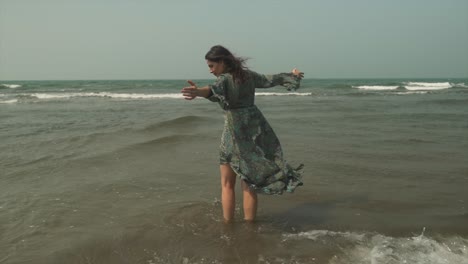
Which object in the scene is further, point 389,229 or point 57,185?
point 57,185

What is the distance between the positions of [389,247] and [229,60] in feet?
6.80

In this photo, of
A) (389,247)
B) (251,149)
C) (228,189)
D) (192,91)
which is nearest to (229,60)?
(192,91)

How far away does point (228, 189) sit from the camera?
3.77 meters

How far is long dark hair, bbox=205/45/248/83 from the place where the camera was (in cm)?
334

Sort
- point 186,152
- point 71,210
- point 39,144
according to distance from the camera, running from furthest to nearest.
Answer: point 39,144
point 186,152
point 71,210

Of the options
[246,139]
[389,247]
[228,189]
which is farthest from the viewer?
[228,189]

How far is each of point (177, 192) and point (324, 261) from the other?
7.63 ft

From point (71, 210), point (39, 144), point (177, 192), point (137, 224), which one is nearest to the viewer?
point (137, 224)

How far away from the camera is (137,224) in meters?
3.85

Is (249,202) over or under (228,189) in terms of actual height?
under

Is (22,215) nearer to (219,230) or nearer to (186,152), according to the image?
(219,230)

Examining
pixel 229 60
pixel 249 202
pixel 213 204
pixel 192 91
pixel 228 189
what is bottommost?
pixel 213 204

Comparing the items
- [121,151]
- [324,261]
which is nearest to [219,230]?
[324,261]

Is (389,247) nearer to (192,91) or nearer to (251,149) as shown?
(251,149)
